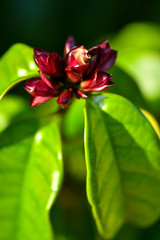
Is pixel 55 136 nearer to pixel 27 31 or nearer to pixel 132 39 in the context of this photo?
pixel 132 39

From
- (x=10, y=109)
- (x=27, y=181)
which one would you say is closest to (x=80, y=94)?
(x=27, y=181)

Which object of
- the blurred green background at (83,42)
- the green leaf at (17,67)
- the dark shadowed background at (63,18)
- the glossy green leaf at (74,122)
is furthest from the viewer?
the dark shadowed background at (63,18)

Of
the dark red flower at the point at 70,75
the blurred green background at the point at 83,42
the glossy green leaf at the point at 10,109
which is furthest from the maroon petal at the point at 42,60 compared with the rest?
the glossy green leaf at the point at 10,109

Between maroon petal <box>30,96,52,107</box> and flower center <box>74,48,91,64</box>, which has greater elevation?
flower center <box>74,48,91,64</box>

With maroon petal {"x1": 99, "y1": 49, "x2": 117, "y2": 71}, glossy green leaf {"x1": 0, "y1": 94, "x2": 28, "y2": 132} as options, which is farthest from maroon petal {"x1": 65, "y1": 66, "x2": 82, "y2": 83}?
glossy green leaf {"x1": 0, "y1": 94, "x2": 28, "y2": 132}

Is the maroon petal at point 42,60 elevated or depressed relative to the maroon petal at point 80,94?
elevated

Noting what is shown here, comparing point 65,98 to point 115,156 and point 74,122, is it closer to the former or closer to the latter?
point 115,156

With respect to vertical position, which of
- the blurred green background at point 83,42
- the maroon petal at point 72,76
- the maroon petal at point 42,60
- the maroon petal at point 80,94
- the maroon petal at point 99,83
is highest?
the maroon petal at point 42,60

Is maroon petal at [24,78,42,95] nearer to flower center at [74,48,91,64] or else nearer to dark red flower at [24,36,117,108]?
dark red flower at [24,36,117,108]

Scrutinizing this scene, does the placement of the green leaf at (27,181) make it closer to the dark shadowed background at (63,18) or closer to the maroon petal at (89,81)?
→ the maroon petal at (89,81)
